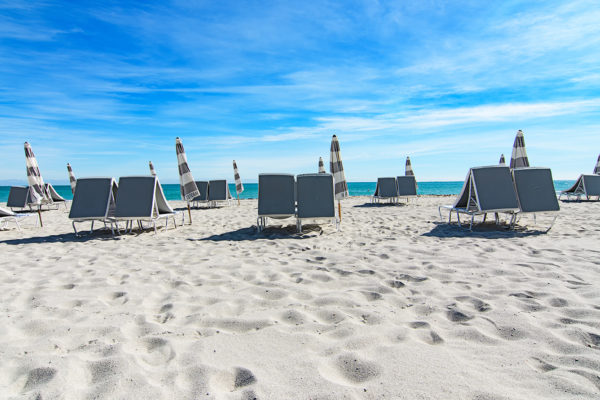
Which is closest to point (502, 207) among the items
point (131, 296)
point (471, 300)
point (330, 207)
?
point (330, 207)

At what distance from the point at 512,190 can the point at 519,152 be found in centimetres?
243

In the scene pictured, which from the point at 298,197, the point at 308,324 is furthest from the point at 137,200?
the point at 308,324

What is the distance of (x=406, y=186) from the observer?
44.4ft

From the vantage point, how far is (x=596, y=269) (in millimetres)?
3594

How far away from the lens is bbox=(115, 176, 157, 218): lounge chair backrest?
691 cm

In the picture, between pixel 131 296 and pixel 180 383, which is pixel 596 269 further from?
pixel 131 296

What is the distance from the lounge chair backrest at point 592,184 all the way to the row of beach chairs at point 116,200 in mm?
15190

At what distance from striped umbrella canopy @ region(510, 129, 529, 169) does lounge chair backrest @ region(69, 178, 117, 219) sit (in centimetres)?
969

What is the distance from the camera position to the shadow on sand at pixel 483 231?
588cm

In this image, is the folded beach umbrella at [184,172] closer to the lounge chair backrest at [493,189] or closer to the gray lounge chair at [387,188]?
the lounge chair backrest at [493,189]

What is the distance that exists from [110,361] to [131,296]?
4.27 feet

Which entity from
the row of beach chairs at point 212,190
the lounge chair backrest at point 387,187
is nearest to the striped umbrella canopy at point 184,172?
the row of beach chairs at point 212,190

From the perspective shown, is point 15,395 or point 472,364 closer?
point 15,395

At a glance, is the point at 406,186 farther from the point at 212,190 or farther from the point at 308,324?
the point at 308,324
